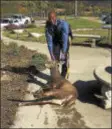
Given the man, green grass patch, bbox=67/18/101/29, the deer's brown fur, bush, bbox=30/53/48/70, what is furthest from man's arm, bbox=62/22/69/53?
green grass patch, bbox=67/18/101/29

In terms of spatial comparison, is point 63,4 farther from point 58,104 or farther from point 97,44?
point 58,104

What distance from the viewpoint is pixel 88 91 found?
9.45 metres

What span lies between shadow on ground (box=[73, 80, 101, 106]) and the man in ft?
1.86

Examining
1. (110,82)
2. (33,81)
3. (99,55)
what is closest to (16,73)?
(33,81)

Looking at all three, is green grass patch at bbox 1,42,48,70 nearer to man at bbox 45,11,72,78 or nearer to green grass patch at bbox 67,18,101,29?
man at bbox 45,11,72,78

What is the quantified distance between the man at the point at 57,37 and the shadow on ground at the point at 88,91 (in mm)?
567

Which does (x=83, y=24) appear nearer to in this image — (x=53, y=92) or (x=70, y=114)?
(x=53, y=92)

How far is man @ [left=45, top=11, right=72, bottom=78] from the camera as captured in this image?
912 centimetres

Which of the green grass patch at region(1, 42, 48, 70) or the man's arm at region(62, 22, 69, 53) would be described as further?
the green grass patch at region(1, 42, 48, 70)

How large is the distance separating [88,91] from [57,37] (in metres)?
1.33

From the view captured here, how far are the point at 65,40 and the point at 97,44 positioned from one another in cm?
965

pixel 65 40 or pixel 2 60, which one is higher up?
pixel 65 40

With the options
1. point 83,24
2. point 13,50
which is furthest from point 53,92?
point 83,24

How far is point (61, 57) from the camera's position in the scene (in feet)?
32.1
